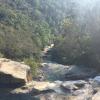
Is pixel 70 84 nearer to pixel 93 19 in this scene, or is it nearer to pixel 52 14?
pixel 93 19

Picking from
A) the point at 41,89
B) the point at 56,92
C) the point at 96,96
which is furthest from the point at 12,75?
the point at 96,96

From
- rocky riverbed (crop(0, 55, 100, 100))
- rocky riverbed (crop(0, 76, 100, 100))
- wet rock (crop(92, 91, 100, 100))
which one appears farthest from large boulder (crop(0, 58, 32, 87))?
wet rock (crop(92, 91, 100, 100))

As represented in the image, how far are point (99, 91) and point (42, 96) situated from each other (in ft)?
18.0

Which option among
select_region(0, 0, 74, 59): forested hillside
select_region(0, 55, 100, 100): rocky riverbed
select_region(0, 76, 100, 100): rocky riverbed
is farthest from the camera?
select_region(0, 0, 74, 59): forested hillside

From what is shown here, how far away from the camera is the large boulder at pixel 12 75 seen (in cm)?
3775

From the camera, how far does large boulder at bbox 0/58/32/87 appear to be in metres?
37.8

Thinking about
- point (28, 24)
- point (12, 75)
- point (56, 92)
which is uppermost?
point (28, 24)

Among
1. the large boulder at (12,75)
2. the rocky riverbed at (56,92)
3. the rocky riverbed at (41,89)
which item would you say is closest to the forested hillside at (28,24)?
the large boulder at (12,75)

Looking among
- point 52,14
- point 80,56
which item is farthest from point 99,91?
point 52,14

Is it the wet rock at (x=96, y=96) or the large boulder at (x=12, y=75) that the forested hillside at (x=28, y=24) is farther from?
the wet rock at (x=96, y=96)

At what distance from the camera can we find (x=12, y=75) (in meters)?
37.8

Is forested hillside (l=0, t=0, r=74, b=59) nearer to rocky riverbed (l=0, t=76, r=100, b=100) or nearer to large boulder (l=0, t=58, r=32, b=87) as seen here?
large boulder (l=0, t=58, r=32, b=87)

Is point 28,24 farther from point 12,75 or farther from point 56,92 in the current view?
point 56,92

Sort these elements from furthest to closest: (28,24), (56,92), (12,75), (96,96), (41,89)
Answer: (28,24)
(12,75)
(41,89)
(56,92)
(96,96)
